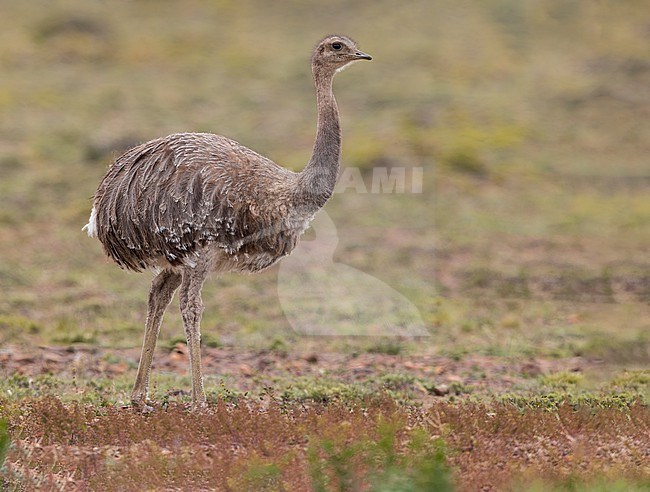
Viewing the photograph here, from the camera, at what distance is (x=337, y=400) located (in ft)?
29.2

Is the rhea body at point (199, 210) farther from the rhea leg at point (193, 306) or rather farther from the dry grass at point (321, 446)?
the dry grass at point (321, 446)

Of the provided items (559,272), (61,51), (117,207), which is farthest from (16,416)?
(61,51)

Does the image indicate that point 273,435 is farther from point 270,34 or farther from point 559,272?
point 270,34

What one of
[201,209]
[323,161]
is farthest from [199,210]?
[323,161]

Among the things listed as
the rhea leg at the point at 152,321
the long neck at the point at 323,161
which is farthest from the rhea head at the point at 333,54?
the rhea leg at the point at 152,321

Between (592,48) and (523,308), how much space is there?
2179 centimetres

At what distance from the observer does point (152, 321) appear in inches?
360

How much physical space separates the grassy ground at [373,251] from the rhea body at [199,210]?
1038 millimetres

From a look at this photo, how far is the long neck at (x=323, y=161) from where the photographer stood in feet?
28.8

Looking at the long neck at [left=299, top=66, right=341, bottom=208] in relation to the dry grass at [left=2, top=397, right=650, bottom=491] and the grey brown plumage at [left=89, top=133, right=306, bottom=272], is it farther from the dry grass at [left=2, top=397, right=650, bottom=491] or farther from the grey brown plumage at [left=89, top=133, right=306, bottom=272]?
the dry grass at [left=2, top=397, right=650, bottom=491]

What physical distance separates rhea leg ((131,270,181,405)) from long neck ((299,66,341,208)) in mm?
1336

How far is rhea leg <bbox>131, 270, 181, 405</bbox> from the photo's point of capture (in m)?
8.94

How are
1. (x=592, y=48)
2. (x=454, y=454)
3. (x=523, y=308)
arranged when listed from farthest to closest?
(x=592, y=48) → (x=523, y=308) → (x=454, y=454)

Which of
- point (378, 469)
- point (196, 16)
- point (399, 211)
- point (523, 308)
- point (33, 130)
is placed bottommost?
point (378, 469)
